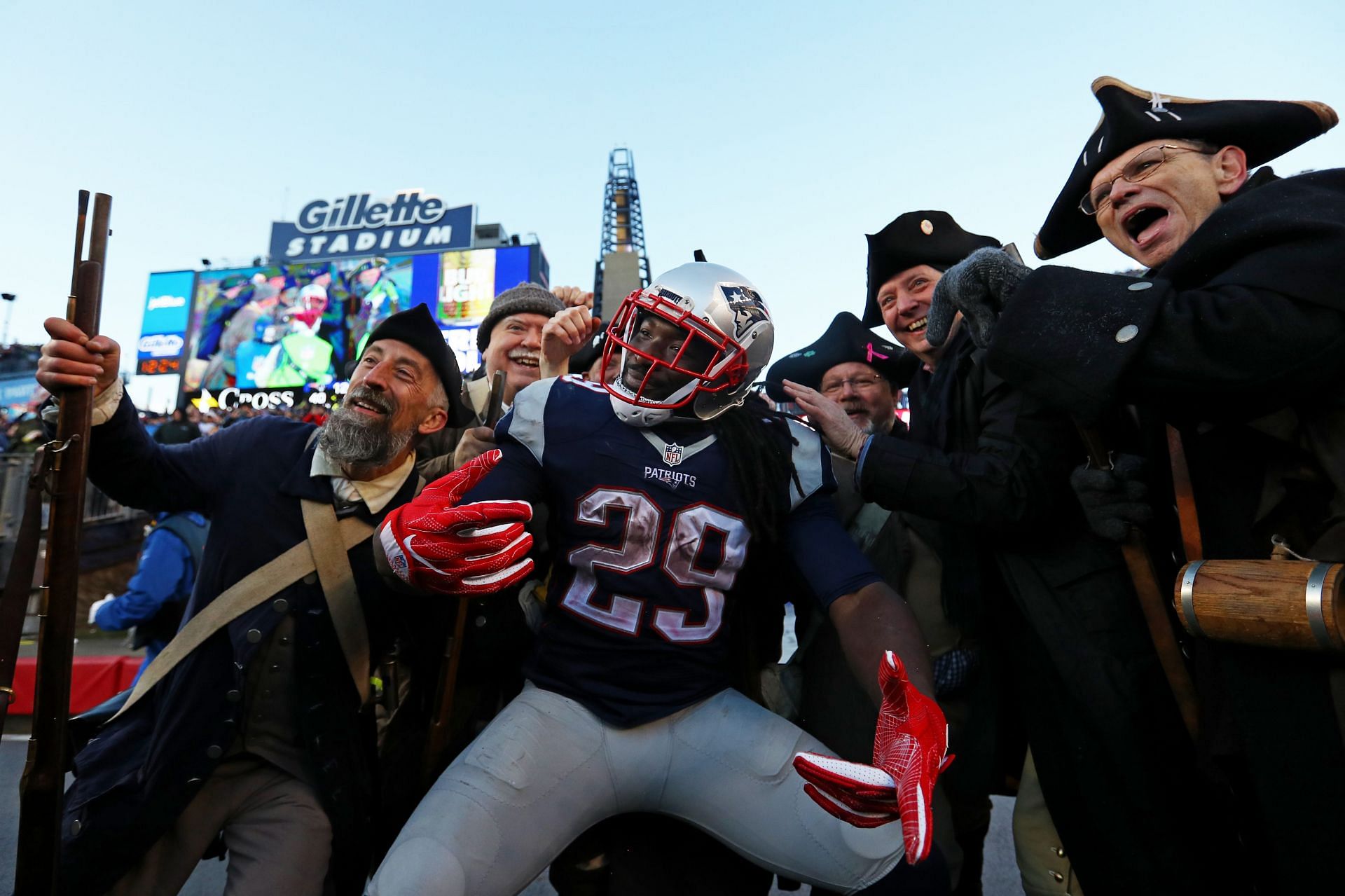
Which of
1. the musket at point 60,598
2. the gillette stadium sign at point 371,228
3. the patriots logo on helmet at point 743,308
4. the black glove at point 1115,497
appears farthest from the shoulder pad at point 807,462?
the gillette stadium sign at point 371,228

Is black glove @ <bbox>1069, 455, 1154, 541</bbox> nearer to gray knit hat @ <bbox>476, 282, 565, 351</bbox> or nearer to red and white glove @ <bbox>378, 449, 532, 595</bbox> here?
red and white glove @ <bbox>378, 449, 532, 595</bbox>

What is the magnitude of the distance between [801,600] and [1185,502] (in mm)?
1082

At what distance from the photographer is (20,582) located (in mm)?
2152

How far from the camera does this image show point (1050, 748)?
2201mm

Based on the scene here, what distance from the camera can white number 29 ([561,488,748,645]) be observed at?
2.16 m

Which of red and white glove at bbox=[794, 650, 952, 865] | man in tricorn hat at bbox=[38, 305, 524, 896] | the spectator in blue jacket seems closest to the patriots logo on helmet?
red and white glove at bbox=[794, 650, 952, 865]

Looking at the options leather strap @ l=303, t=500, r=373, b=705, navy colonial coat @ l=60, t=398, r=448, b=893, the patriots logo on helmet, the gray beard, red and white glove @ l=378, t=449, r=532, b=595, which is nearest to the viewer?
red and white glove @ l=378, t=449, r=532, b=595

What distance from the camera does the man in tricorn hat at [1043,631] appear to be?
6.55ft

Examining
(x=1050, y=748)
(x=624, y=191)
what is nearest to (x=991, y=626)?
(x=1050, y=748)

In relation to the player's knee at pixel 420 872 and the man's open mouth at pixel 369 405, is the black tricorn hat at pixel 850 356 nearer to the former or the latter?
the man's open mouth at pixel 369 405

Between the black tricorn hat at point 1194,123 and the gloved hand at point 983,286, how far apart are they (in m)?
0.48

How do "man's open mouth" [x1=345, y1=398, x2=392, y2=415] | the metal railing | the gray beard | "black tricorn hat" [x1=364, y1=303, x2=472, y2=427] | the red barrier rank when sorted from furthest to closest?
the metal railing → the red barrier → "black tricorn hat" [x1=364, y1=303, x2=472, y2=427] → "man's open mouth" [x1=345, y1=398, x2=392, y2=415] → the gray beard

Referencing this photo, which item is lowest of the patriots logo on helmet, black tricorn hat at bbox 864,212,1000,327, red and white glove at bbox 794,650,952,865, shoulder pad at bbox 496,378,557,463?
red and white glove at bbox 794,650,952,865

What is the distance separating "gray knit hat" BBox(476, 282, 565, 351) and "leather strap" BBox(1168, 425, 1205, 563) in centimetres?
254
